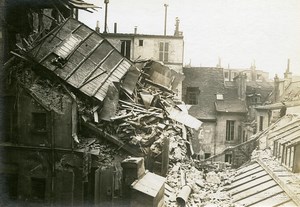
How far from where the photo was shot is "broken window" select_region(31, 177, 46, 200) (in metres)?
10.2

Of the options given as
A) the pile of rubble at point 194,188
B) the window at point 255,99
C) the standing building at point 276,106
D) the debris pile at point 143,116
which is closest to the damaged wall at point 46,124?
the debris pile at point 143,116

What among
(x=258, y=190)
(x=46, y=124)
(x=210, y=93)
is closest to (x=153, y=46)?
(x=210, y=93)

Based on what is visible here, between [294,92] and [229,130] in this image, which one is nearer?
[294,92]

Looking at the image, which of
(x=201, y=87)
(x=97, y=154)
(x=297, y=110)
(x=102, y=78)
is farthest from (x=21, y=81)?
(x=201, y=87)

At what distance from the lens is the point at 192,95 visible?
26.9 metres

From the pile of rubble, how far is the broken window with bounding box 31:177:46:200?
4.37m

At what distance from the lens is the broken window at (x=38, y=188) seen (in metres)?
10.2

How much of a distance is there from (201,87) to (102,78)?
17.3 m

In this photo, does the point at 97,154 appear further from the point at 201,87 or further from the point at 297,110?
the point at 201,87

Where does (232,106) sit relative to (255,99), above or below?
below

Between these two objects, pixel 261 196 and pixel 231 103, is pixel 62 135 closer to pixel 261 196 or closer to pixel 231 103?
pixel 261 196

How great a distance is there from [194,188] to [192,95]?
16.9m

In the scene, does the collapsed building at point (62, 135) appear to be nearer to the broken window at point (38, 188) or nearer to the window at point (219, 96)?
the broken window at point (38, 188)

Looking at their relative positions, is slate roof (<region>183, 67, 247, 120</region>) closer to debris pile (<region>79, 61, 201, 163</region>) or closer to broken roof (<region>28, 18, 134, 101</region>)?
debris pile (<region>79, 61, 201, 163</region>)
